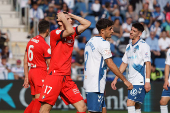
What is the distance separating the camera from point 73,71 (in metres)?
12.1

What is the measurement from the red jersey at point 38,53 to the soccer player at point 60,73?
4.54 feet

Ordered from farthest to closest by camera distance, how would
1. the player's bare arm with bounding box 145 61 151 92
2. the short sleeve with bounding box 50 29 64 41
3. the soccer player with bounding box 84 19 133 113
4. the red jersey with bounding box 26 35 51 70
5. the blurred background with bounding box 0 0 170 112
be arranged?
the blurred background with bounding box 0 0 170 112 < the red jersey with bounding box 26 35 51 70 < the player's bare arm with bounding box 145 61 151 92 < the soccer player with bounding box 84 19 133 113 < the short sleeve with bounding box 50 29 64 41

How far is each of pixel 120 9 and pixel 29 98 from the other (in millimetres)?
7662

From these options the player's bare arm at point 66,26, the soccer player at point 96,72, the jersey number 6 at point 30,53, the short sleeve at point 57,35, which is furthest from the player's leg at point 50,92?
the jersey number 6 at point 30,53

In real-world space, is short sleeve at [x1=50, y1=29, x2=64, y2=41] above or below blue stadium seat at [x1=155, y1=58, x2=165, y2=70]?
above

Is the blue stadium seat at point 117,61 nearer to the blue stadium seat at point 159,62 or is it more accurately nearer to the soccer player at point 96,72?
the blue stadium seat at point 159,62

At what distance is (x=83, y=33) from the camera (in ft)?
50.0

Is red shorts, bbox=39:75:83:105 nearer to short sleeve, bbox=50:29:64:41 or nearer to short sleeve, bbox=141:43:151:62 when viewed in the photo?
short sleeve, bbox=50:29:64:41

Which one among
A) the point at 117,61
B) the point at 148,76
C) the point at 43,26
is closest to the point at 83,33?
the point at 117,61

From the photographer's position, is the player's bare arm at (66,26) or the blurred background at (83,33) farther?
the blurred background at (83,33)

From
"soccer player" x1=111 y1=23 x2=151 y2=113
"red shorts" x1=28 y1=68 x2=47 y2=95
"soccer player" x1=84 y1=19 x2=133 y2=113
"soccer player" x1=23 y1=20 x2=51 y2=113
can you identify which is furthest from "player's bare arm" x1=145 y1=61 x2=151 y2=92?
"red shorts" x1=28 y1=68 x2=47 y2=95

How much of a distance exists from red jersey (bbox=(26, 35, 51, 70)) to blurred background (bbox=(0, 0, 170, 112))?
400cm

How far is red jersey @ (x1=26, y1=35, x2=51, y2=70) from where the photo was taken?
735 cm

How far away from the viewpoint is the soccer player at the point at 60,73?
5.86 m
